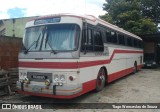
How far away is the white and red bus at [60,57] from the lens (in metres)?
7.32

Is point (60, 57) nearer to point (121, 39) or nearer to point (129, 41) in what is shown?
point (121, 39)

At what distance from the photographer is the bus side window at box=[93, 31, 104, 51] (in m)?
9.02

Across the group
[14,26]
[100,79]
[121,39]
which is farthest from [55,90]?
[14,26]

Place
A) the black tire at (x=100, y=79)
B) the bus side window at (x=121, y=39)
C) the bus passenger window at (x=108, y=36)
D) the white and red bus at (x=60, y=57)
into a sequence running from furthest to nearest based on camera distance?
the bus side window at (x=121, y=39) < the bus passenger window at (x=108, y=36) < the black tire at (x=100, y=79) < the white and red bus at (x=60, y=57)

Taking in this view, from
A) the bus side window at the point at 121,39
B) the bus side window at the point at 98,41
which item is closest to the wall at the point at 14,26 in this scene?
the bus side window at the point at 121,39

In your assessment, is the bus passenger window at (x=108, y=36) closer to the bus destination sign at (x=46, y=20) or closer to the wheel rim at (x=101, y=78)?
the wheel rim at (x=101, y=78)

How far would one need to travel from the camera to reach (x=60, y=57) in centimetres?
739

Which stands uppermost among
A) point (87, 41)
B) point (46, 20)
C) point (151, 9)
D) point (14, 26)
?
point (151, 9)

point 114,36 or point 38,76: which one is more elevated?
point 114,36

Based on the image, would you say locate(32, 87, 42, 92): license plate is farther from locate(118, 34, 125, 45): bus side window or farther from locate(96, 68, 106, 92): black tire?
locate(118, 34, 125, 45): bus side window

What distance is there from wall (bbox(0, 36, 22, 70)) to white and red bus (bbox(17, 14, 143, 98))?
5.75 ft

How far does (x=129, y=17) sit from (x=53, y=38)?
20.7 metres

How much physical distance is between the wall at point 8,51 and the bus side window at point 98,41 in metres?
3.78

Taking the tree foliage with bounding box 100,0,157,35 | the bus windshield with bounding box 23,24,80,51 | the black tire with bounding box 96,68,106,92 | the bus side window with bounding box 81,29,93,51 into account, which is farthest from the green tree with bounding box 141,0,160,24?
the bus windshield with bounding box 23,24,80,51
